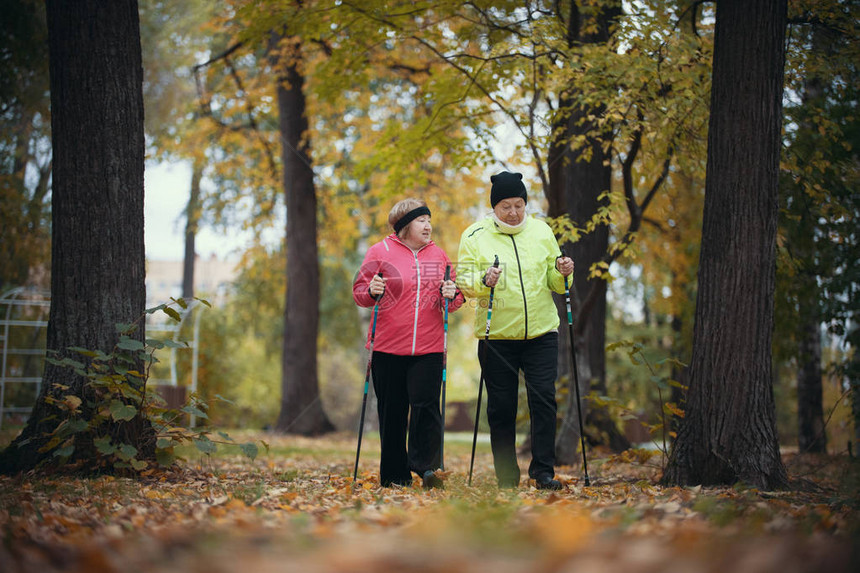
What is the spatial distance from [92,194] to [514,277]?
3.16 m

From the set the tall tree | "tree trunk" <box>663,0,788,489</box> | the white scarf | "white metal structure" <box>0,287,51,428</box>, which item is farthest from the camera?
"white metal structure" <box>0,287,51,428</box>

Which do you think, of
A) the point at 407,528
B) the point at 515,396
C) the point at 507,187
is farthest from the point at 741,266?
the point at 407,528

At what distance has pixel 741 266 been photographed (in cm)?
473

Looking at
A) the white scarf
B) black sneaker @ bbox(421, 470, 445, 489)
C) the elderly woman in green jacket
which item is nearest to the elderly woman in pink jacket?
black sneaker @ bbox(421, 470, 445, 489)

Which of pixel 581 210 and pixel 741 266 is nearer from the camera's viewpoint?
pixel 741 266

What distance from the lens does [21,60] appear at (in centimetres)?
1171

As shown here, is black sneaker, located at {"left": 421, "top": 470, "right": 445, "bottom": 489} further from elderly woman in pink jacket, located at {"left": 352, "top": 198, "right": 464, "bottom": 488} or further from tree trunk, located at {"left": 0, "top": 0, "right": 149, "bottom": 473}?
tree trunk, located at {"left": 0, "top": 0, "right": 149, "bottom": 473}

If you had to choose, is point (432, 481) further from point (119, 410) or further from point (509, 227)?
point (119, 410)

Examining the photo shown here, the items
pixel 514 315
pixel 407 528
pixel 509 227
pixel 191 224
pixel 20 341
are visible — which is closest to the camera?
pixel 407 528

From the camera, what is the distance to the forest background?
20.9 feet

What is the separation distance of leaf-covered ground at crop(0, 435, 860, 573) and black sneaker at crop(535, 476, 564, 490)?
86 mm

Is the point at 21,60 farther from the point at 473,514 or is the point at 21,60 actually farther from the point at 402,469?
the point at 473,514

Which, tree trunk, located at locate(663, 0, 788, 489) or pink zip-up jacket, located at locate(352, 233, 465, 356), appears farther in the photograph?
pink zip-up jacket, located at locate(352, 233, 465, 356)

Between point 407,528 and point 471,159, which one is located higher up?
point 471,159
